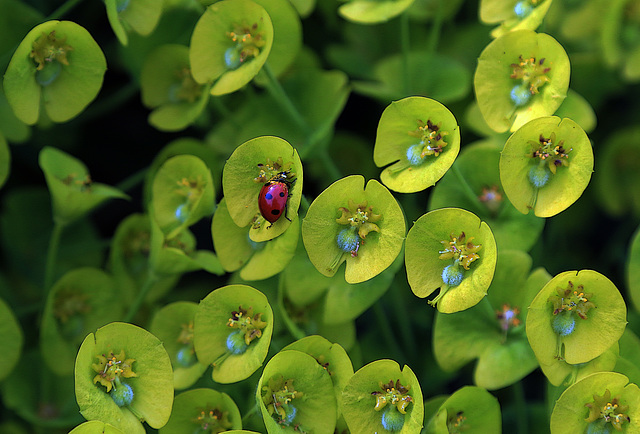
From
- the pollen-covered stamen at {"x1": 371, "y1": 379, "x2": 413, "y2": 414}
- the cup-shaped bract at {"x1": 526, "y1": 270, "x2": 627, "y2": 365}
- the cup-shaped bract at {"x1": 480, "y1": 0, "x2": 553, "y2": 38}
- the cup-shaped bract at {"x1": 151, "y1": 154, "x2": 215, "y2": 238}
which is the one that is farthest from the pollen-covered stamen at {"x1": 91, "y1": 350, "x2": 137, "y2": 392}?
the cup-shaped bract at {"x1": 480, "y1": 0, "x2": 553, "y2": 38}

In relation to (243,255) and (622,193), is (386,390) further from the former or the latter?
(622,193)

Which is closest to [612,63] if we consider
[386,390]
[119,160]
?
[386,390]

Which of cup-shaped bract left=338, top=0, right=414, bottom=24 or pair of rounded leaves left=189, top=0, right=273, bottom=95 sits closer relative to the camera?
pair of rounded leaves left=189, top=0, right=273, bottom=95

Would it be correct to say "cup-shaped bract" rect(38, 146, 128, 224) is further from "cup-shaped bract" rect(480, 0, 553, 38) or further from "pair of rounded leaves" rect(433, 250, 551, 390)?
"cup-shaped bract" rect(480, 0, 553, 38)

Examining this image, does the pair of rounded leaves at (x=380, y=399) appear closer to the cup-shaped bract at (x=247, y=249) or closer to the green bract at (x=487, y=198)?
the cup-shaped bract at (x=247, y=249)

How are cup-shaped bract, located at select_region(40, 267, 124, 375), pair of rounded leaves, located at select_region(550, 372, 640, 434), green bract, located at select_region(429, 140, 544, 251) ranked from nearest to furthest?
pair of rounded leaves, located at select_region(550, 372, 640, 434) → green bract, located at select_region(429, 140, 544, 251) → cup-shaped bract, located at select_region(40, 267, 124, 375)

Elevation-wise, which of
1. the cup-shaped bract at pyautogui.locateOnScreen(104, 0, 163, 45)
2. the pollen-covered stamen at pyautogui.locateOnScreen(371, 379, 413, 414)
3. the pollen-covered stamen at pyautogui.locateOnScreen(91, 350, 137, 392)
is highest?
the cup-shaped bract at pyautogui.locateOnScreen(104, 0, 163, 45)
